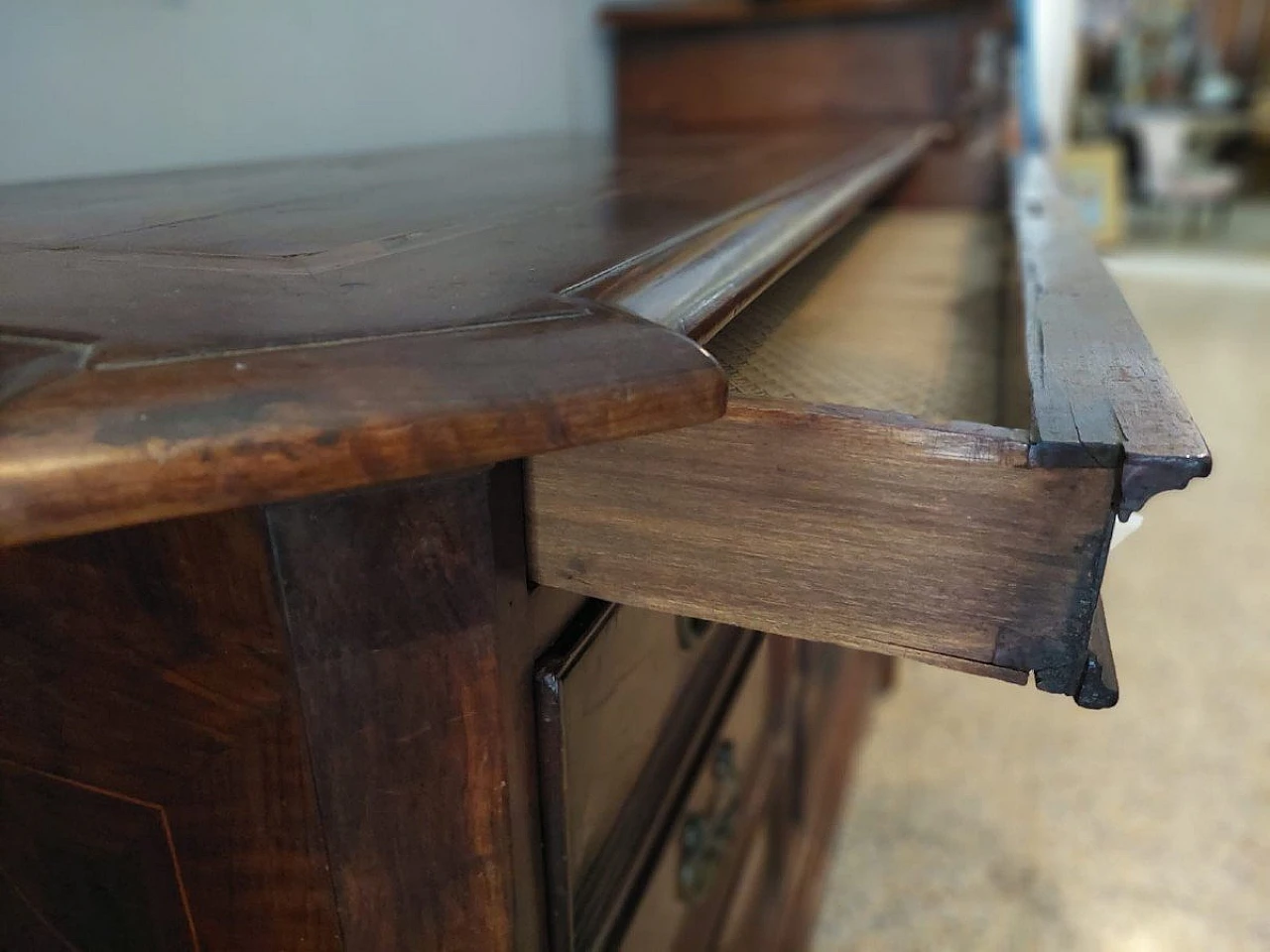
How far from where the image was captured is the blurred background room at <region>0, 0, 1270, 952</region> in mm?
738

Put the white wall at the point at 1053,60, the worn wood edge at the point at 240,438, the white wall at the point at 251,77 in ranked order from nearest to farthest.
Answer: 1. the worn wood edge at the point at 240,438
2. the white wall at the point at 251,77
3. the white wall at the point at 1053,60

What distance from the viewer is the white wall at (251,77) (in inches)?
26.0

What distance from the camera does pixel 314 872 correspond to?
1.14ft

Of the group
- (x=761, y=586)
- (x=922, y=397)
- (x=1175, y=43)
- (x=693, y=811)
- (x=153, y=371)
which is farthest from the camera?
(x=1175, y=43)

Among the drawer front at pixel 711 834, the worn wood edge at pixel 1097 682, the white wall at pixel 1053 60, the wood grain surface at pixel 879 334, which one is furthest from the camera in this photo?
the white wall at pixel 1053 60

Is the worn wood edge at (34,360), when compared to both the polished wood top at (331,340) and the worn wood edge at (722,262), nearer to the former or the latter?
the polished wood top at (331,340)

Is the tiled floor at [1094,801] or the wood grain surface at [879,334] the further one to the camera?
the tiled floor at [1094,801]

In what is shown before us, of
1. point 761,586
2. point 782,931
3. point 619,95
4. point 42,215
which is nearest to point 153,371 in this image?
point 761,586

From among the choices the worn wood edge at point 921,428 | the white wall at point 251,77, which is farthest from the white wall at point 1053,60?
the worn wood edge at point 921,428

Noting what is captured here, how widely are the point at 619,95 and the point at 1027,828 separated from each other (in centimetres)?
121

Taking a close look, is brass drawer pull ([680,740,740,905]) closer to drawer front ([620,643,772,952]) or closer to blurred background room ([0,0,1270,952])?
drawer front ([620,643,772,952])

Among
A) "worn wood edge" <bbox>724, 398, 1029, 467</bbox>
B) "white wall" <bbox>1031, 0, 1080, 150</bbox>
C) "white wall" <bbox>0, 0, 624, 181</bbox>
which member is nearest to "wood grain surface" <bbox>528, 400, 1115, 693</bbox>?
"worn wood edge" <bbox>724, 398, 1029, 467</bbox>

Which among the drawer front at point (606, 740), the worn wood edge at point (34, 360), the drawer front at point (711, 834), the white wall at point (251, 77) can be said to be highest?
the white wall at point (251, 77)

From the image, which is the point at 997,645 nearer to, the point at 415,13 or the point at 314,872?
the point at 314,872
